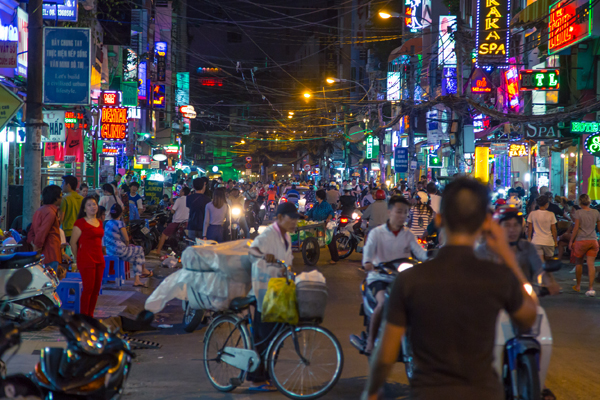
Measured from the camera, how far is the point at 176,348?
8.12 m

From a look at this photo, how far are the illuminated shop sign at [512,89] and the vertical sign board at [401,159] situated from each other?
9869mm

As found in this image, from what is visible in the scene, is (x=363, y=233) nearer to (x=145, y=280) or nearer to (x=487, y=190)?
(x=145, y=280)

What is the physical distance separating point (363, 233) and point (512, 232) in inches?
463

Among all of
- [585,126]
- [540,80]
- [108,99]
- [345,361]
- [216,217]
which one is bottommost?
[345,361]

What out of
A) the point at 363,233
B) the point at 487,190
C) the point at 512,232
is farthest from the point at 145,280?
the point at 487,190

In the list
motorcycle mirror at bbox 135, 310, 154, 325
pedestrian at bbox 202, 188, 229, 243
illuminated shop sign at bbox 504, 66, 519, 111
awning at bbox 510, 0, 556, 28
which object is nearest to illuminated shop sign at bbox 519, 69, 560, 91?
awning at bbox 510, 0, 556, 28

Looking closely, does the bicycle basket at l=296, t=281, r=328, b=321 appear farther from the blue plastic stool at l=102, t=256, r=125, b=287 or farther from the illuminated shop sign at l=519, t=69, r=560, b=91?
the illuminated shop sign at l=519, t=69, r=560, b=91

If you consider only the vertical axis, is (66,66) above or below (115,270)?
above

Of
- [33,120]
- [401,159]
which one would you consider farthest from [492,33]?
[33,120]

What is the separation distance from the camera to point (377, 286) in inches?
251

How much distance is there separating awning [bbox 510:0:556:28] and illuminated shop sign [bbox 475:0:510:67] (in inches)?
24.1

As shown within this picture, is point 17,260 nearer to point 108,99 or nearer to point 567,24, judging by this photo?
point 567,24

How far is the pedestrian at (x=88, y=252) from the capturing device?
8500mm

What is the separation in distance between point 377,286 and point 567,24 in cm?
1706
